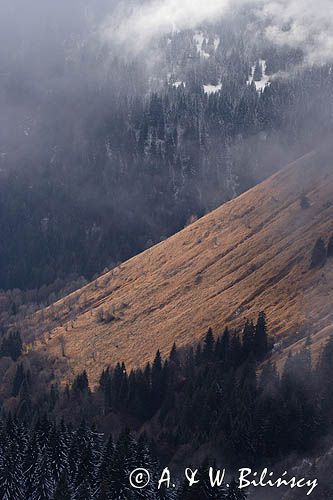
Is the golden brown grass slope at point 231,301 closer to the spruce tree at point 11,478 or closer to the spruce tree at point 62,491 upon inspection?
the spruce tree at point 62,491

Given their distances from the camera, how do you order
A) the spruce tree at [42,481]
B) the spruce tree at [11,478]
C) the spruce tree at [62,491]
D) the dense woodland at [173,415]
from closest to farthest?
the spruce tree at [62,491], the spruce tree at [11,478], the spruce tree at [42,481], the dense woodland at [173,415]

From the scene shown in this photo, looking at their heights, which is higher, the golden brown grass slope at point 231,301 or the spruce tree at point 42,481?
the spruce tree at point 42,481

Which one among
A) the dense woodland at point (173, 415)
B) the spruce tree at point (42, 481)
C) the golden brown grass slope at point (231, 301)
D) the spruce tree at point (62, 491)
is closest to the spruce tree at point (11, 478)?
the dense woodland at point (173, 415)

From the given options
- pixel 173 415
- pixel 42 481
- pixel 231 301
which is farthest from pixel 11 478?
pixel 231 301

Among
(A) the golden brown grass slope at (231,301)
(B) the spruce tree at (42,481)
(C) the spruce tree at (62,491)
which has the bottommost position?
(A) the golden brown grass slope at (231,301)

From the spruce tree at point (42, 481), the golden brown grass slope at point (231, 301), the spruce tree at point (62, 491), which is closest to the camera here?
the spruce tree at point (62, 491)

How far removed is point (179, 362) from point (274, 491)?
5710cm

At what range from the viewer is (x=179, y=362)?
493ft

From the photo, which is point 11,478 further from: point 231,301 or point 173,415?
point 231,301

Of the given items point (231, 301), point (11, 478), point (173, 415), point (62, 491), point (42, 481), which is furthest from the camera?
point (231, 301)

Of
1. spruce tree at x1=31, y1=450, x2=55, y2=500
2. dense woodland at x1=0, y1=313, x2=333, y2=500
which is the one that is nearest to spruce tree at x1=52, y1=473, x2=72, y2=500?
dense woodland at x1=0, y1=313, x2=333, y2=500

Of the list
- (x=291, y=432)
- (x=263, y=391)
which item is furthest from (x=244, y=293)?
(x=291, y=432)

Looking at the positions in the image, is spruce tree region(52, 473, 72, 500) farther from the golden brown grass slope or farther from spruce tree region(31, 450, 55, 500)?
the golden brown grass slope

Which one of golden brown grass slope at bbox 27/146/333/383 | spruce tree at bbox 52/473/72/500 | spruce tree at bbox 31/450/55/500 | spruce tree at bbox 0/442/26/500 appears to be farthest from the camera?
golden brown grass slope at bbox 27/146/333/383
